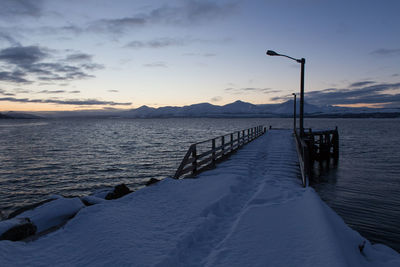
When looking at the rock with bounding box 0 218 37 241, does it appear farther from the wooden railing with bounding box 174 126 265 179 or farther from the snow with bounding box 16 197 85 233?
the wooden railing with bounding box 174 126 265 179

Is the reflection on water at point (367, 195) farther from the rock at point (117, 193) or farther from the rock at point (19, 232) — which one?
the rock at point (19, 232)

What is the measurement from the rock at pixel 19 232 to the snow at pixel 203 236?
42 cm

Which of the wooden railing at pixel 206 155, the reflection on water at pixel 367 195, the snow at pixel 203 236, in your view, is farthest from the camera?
the wooden railing at pixel 206 155

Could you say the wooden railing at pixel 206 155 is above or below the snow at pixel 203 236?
above

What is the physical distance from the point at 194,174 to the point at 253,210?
5102 mm

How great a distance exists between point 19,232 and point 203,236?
3.76m

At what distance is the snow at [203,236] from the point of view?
14.2ft

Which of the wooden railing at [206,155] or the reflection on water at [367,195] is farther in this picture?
the wooden railing at [206,155]

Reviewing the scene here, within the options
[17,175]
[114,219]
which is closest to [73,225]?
[114,219]

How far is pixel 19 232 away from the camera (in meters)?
5.29

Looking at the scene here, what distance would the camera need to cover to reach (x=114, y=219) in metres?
5.91

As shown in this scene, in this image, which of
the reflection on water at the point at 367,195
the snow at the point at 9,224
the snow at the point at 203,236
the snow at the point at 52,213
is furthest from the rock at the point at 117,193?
the reflection on water at the point at 367,195

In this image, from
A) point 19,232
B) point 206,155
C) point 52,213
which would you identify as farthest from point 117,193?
point 206,155

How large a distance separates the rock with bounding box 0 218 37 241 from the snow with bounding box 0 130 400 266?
0.42 metres
